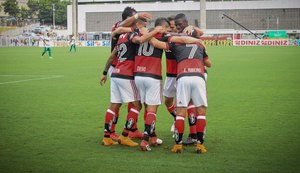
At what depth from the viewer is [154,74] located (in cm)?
857

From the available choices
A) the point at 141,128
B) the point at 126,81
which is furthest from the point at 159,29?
the point at 141,128

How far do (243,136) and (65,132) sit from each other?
3.57 m

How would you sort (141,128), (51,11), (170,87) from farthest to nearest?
(51,11)
(141,128)
(170,87)

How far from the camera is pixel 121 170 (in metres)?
7.04

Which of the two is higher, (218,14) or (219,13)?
(219,13)

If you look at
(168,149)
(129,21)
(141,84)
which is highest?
(129,21)

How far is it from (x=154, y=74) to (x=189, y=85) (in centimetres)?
72

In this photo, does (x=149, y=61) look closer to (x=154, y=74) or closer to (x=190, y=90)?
(x=154, y=74)

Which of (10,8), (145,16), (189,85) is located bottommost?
(189,85)

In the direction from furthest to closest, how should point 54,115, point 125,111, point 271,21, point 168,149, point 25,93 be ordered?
point 271,21
point 25,93
point 125,111
point 54,115
point 168,149

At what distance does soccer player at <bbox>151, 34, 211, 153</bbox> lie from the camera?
8.19 m

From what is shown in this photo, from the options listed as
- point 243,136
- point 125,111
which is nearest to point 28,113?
point 125,111

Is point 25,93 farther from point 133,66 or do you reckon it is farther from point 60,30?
point 60,30

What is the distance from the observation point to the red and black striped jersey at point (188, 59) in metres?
8.24
